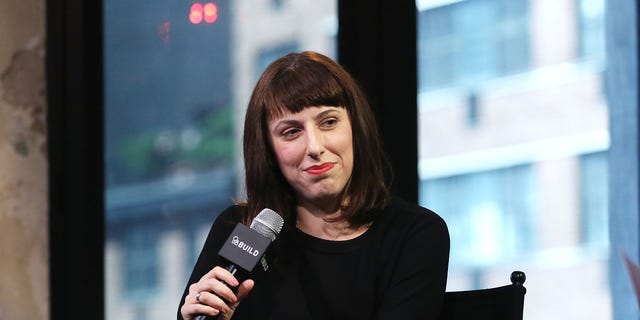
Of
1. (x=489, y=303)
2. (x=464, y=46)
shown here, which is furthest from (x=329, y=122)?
(x=464, y=46)

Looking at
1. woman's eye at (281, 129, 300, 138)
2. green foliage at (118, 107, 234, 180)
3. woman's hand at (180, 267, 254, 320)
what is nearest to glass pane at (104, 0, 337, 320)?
green foliage at (118, 107, 234, 180)

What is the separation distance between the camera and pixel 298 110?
6.15 ft

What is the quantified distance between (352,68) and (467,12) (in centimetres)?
32

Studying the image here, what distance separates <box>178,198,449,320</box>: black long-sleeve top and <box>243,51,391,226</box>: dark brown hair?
0.18 feet

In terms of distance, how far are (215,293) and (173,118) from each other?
1565mm

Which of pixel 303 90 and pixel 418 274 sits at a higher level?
pixel 303 90

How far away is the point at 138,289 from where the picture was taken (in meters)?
3.15

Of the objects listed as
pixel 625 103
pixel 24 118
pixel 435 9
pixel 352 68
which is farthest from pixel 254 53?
pixel 625 103

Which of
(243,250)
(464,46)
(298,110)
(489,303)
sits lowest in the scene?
(489,303)

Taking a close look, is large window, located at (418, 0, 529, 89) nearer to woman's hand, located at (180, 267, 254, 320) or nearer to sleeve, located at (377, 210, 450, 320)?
sleeve, located at (377, 210, 450, 320)

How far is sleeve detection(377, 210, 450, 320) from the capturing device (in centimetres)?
184

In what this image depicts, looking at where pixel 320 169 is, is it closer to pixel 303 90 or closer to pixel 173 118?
pixel 303 90

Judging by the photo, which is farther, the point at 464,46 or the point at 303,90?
the point at 464,46

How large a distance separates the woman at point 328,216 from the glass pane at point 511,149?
775mm
